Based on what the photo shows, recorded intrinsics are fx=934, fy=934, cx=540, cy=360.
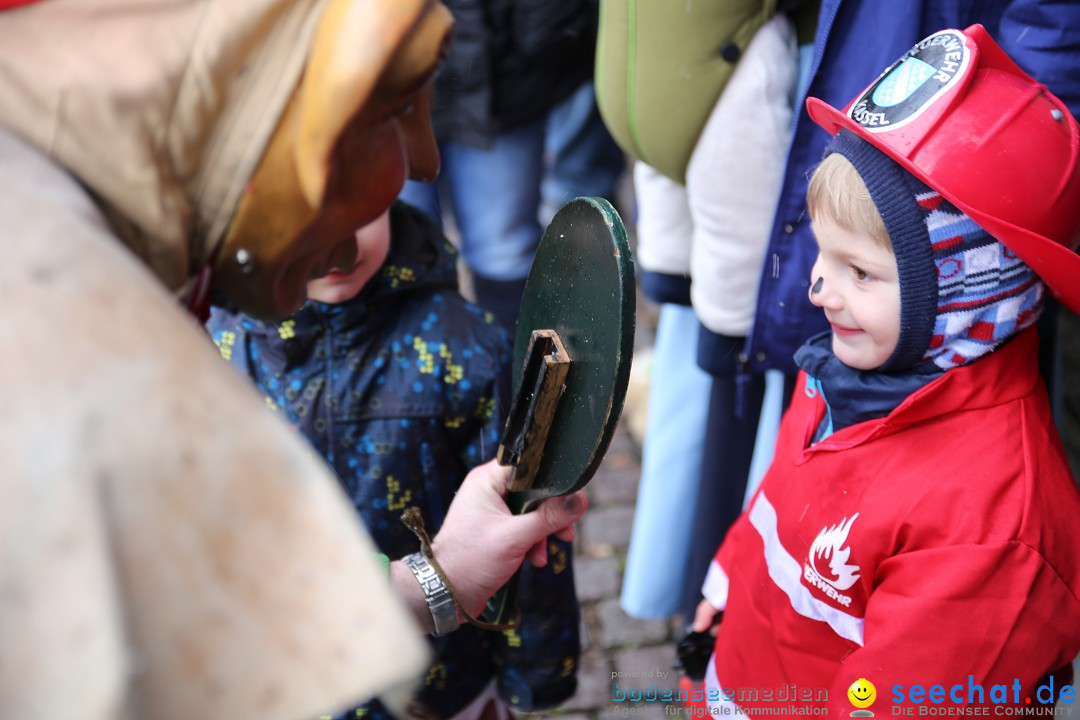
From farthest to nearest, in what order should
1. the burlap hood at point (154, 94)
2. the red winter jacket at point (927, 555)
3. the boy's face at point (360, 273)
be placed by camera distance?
the boy's face at point (360, 273) → the red winter jacket at point (927, 555) → the burlap hood at point (154, 94)

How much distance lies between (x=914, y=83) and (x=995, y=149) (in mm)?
178

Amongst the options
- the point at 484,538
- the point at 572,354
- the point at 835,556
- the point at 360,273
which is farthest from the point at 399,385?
the point at 835,556

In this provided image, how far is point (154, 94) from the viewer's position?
95 centimetres

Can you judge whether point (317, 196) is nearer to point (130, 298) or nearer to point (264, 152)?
point (264, 152)

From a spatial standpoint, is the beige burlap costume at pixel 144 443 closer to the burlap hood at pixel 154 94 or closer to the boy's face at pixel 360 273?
the burlap hood at pixel 154 94

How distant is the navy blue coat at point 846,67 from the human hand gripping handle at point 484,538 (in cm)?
78

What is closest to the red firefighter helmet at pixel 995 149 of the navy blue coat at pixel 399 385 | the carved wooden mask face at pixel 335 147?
the carved wooden mask face at pixel 335 147

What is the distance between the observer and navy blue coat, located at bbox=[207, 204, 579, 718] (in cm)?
197

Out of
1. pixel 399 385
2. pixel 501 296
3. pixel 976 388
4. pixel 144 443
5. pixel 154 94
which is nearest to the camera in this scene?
pixel 144 443

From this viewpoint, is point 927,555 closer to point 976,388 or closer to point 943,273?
point 976,388

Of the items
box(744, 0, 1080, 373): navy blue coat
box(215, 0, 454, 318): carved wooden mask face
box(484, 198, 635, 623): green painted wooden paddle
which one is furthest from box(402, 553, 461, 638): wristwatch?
box(744, 0, 1080, 373): navy blue coat

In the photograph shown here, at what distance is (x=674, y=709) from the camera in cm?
287

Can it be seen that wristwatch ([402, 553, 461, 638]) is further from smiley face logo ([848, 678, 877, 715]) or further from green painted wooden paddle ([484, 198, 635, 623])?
smiley face logo ([848, 678, 877, 715])

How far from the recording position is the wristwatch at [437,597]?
1546mm
